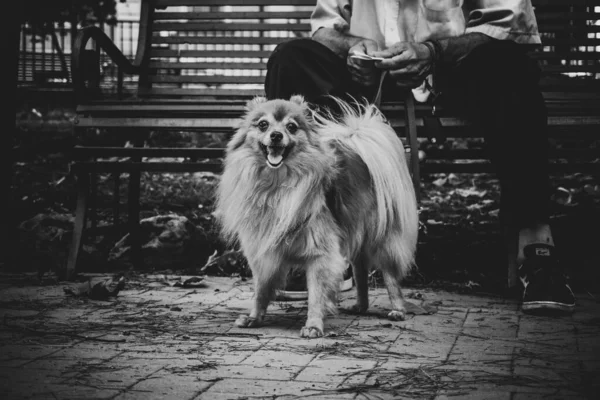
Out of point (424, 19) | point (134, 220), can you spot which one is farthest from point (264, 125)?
point (134, 220)

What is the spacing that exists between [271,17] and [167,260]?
5.64 ft

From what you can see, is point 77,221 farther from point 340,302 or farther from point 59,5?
point 59,5

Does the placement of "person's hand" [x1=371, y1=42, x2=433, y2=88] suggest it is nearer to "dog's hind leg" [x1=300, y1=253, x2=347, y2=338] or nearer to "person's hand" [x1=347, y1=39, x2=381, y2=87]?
"person's hand" [x1=347, y1=39, x2=381, y2=87]

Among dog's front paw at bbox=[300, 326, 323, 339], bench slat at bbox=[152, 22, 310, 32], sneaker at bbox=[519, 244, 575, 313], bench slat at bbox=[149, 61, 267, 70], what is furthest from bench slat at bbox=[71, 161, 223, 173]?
sneaker at bbox=[519, 244, 575, 313]

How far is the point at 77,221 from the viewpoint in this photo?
4.36 meters

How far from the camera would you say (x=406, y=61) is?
3.86m

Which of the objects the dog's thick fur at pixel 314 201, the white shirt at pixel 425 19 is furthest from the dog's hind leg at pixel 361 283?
the white shirt at pixel 425 19

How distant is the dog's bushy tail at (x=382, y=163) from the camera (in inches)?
137

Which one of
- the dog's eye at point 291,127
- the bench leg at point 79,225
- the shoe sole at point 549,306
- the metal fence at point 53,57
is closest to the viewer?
the dog's eye at point 291,127

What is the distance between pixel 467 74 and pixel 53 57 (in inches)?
702

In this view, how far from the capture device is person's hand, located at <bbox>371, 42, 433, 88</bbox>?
12.6ft

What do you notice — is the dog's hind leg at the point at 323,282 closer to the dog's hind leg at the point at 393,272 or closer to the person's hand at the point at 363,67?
the dog's hind leg at the point at 393,272

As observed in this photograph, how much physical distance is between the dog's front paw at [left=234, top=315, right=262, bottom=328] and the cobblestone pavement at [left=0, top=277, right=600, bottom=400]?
0.04 m

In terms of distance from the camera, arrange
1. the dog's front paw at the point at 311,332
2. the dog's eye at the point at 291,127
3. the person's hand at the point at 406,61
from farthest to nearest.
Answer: the person's hand at the point at 406,61
the dog's eye at the point at 291,127
the dog's front paw at the point at 311,332
